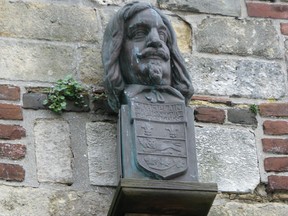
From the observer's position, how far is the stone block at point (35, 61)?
370 cm

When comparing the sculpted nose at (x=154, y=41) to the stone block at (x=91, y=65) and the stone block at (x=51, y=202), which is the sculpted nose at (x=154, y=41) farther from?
the stone block at (x=51, y=202)

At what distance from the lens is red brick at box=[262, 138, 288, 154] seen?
376 cm

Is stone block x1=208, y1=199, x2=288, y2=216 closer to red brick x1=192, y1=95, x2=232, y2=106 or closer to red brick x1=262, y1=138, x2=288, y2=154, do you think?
red brick x1=262, y1=138, x2=288, y2=154

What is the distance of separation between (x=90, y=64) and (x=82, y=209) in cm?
62

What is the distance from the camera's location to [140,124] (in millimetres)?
3426

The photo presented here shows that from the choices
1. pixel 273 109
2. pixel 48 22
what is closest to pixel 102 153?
pixel 48 22

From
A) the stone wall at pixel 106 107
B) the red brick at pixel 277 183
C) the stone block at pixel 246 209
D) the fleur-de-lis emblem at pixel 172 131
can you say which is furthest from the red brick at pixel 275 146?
the fleur-de-lis emblem at pixel 172 131

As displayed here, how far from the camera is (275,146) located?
148 inches

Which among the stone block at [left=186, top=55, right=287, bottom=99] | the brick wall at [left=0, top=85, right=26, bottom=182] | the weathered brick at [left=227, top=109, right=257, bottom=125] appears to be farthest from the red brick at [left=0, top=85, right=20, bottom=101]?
the weathered brick at [left=227, top=109, right=257, bottom=125]

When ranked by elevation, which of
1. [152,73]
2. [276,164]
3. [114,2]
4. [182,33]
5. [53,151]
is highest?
[114,2]

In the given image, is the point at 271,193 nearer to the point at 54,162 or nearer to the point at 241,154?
the point at 241,154

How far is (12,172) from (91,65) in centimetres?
57

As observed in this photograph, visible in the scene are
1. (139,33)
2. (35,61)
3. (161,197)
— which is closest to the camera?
(161,197)

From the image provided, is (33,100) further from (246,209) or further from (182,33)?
(246,209)
